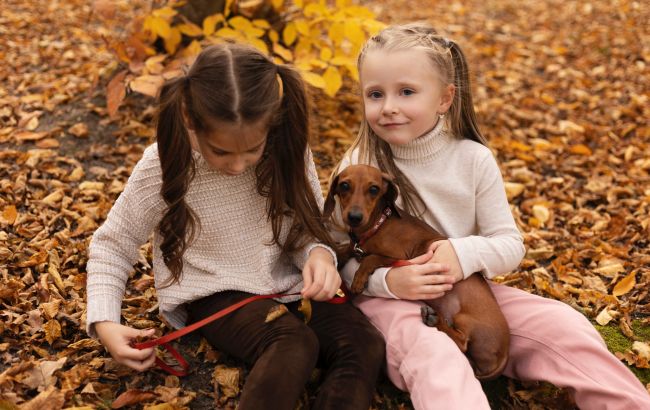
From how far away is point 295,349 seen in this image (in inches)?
90.8

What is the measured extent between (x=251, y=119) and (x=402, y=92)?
0.83 metres

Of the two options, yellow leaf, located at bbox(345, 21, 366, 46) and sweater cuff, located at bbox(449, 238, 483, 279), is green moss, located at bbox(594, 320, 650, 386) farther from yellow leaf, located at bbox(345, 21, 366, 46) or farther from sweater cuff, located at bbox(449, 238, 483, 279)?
yellow leaf, located at bbox(345, 21, 366, 46)

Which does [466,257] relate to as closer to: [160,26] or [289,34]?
[289,34]

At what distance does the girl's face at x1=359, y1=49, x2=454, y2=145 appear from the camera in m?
2.68

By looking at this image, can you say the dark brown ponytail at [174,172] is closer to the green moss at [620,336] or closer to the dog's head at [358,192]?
the dog's head at [358,192]

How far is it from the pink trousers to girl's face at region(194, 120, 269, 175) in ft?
3.10

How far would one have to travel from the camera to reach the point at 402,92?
107 inches

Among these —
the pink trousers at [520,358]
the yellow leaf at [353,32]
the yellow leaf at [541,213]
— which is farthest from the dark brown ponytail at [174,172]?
the yellow leaf at [541,213]

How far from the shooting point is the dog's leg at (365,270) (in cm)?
279

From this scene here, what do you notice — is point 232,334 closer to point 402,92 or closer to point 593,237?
point 402,92

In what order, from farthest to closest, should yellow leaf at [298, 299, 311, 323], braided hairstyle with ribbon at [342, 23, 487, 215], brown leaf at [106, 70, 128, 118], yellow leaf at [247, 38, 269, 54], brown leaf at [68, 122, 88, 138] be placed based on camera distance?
1. brown leaf at [68, 122, 88, 138]
2. brown leaf at [106, 70, 128, 118]
3. yellow leaf at [247, 38, 269, 54]
4. braided hairstyle with ribbon at [342, 23, 487, 215]
5. yellow leaf at [298, 299, 311, 323]

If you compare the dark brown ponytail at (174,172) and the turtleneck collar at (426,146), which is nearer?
the dark brown ponytail at (174,172)

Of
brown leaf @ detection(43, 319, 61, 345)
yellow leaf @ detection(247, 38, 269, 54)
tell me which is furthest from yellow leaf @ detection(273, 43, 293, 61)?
brown leaf @ detection(43, 319, 61, 345)

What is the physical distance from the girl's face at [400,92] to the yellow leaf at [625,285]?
147cm
